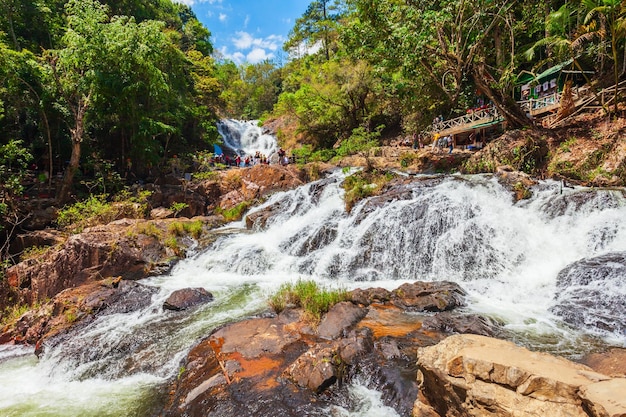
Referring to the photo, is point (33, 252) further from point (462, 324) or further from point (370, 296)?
point (462, 324)

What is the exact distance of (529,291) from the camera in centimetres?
776

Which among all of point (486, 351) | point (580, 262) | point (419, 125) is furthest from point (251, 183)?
point (486, 351)

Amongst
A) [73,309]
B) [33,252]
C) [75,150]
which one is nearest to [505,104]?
[73,309]

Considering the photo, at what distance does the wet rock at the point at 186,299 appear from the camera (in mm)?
8188

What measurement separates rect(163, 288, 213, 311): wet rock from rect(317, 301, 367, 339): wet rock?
12.5 ft

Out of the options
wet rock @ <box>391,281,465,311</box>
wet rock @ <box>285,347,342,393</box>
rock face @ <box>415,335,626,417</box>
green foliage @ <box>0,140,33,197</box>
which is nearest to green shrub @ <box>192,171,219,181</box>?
green foliage @ <box>0,140,33,197</box>

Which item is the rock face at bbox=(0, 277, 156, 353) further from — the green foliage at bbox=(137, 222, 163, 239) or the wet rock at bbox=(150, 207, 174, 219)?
the wet rock at bbox=(150, 207, 174, 219)

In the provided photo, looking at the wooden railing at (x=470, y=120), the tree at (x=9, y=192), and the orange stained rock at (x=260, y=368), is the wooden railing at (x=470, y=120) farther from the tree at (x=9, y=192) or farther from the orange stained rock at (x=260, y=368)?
the tree at (x=9, y=192)

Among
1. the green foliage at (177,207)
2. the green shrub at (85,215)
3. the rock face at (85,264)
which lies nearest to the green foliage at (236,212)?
the green foliage at (177,207)

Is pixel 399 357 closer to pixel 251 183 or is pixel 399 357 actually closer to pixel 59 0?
pixel 251 183

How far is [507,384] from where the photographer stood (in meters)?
2.56

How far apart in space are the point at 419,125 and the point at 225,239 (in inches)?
665

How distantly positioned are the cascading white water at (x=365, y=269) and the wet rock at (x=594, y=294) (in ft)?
0.50

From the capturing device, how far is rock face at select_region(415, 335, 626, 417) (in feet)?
7.21
